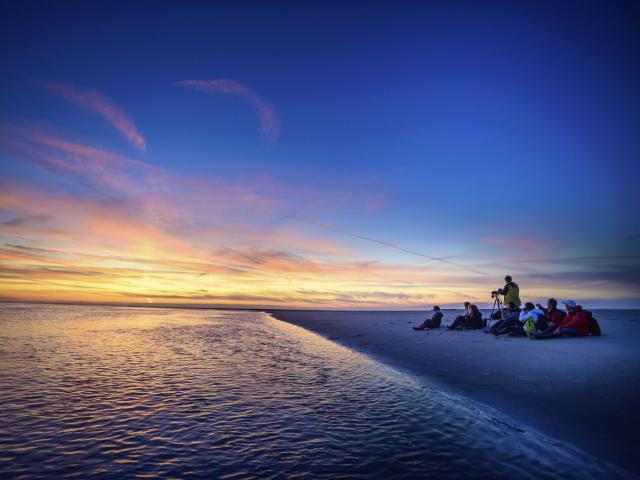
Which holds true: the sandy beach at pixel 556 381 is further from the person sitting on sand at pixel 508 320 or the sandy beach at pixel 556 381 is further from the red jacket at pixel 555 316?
the red jacket at pixel 555 316

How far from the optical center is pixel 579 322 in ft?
70.2

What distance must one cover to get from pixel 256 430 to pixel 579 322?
73.4 ft

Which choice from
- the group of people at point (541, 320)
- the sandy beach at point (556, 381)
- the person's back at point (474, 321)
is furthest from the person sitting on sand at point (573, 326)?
the person's back at point (474, 321)

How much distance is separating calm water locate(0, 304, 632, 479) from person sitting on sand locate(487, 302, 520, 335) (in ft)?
45.5

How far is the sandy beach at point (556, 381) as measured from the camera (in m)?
6.92

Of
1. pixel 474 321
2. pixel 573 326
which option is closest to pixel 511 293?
pixel 573 326

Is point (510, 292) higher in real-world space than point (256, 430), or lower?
higher

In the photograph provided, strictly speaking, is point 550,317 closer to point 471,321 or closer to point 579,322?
point 579,322

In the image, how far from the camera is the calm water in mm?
5707

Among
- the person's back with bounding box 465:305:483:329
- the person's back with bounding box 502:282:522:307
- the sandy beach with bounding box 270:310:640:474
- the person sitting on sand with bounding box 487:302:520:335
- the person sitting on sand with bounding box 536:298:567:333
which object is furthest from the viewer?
the person's back with bounding box 465:305:483:329

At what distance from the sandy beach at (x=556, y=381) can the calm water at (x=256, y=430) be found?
30.3 inches

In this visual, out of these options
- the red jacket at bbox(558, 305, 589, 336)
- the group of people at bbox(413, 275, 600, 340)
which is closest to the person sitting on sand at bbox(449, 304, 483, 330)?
the group of people at bbox(413, 275, 600, 340)

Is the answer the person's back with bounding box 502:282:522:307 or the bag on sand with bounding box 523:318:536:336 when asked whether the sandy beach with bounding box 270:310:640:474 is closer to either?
the bag on sand with bounding box 523:318:536:336

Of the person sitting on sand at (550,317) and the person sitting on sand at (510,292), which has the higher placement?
the person sitting on sand at (510,292)
